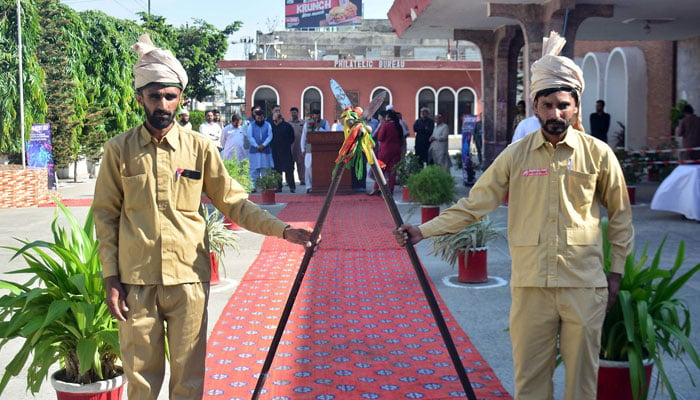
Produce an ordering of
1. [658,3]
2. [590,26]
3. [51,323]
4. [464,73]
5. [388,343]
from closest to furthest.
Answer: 1. [51,323]
2. [388,343]
3. [658,3]
4. [590,26]
5. [464,73]

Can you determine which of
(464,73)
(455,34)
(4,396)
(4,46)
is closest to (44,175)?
(4,46)

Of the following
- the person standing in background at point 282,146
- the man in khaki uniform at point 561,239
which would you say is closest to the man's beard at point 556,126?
the man in khaki uniform at point 561,239

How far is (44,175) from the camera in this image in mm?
14469

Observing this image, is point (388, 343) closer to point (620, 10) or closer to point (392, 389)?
point (392, 389)

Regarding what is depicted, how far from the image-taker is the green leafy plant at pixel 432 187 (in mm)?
10102

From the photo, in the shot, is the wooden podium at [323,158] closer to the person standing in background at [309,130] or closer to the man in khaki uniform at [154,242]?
the person standing in background at [309,130]

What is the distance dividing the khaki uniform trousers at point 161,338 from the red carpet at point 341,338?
1.06 meters

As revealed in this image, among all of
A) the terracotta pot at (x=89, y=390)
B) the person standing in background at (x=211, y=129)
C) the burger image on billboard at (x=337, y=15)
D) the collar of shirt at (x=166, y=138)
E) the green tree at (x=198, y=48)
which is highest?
the burger image on billboard at (x=337, y=15)

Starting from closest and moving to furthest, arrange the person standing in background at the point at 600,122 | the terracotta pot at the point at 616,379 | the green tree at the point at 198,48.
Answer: the terracotta pot at the point at 616,379 < the person standing in background at the point at 600,122 < the green tree at the point at 198,48

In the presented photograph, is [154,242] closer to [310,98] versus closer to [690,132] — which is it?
[690,132]

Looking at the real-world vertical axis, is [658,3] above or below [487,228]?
above

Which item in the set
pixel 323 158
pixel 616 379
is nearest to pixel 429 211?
pixel 323 158

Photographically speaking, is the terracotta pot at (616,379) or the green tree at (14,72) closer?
the terracotta pot at (616,379)

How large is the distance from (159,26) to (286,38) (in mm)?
9592
